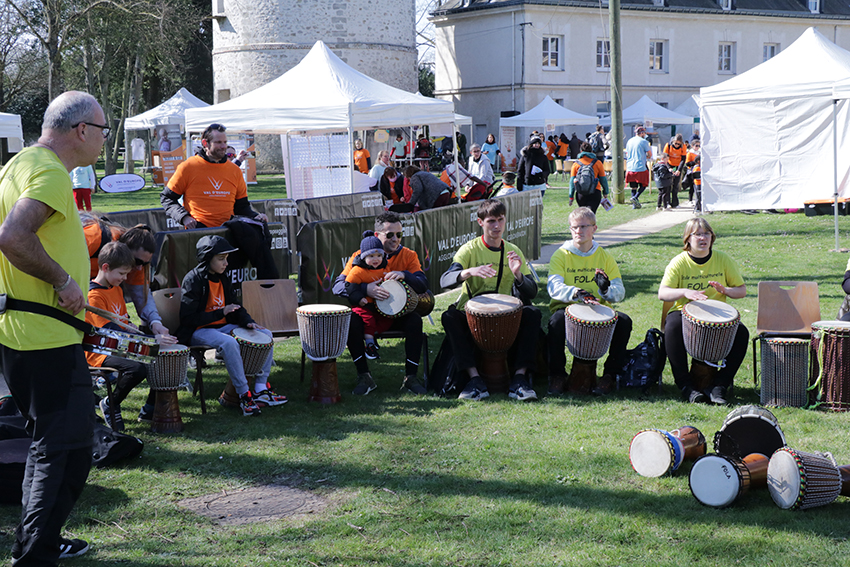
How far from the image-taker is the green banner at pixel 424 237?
8.33 metres

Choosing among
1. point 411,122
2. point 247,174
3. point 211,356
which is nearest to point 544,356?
point 211,356

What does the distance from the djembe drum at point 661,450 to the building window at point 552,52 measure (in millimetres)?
37347

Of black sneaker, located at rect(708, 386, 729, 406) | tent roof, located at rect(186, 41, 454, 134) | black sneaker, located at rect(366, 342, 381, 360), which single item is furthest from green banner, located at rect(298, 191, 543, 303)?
black sneaker, located at rect(708, 386, 729, 406)

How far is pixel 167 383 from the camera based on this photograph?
554 cm

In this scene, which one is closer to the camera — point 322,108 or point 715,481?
point 715,481

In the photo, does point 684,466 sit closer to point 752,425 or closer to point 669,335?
point 752,425

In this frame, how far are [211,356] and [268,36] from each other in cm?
2920

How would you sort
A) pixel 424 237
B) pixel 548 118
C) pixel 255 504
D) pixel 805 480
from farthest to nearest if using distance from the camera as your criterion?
pixel 548 118 → pixel 424 237 → pixel 255 504 → pixel 805 480

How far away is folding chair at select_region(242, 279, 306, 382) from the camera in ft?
22.2

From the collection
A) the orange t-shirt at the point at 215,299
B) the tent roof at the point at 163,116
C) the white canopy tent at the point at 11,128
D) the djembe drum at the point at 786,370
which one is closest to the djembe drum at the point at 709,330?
the djembe drum at the point at 786,370

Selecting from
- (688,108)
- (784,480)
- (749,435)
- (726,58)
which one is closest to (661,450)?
(749,435)

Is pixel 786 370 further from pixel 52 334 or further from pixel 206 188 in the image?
pixel 206 188

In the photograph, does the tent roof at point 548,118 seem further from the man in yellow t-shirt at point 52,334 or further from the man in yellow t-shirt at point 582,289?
the man in yellow t-shirt at point 52,334

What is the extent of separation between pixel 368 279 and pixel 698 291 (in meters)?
2.54
